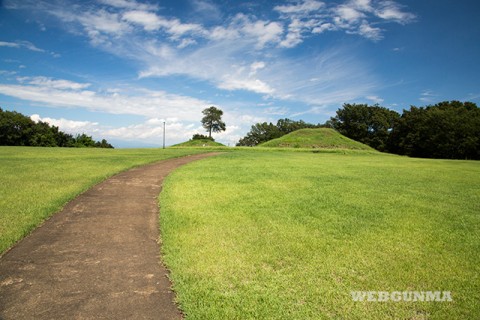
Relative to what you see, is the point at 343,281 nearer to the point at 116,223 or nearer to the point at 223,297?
the point at 223,297

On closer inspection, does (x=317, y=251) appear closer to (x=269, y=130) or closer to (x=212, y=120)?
(x=212, y=120)

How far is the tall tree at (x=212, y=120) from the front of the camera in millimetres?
101188

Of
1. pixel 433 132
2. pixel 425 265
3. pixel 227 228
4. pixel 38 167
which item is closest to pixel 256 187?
pixel 227 228

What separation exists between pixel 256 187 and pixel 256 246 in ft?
21.8

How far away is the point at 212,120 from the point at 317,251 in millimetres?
97551

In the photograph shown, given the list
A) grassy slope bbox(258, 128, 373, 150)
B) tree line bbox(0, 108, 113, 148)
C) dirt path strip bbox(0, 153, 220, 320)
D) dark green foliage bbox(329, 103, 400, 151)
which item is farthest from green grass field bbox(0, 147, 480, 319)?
dark green foliage bbox(329, 103, 400, 151)

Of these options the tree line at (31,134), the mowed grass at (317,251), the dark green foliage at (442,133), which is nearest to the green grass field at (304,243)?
the mowed grass at (317,251)

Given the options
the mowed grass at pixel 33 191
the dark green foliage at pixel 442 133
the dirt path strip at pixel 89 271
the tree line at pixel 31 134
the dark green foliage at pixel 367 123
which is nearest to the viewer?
the dirt path strip at pixel 89 271

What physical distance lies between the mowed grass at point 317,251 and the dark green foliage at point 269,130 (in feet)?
419

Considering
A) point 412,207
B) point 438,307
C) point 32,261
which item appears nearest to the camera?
point 438,307

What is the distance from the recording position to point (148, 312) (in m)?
4.41

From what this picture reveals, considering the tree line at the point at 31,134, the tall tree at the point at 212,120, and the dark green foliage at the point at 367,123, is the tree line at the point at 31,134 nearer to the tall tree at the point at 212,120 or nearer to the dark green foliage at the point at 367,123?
the tall tree at the point at 212,120

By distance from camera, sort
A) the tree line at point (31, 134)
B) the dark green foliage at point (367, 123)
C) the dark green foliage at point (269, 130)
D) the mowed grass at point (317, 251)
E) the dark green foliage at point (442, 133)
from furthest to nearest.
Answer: the dark green foliage at point (269, 130), the dark green foliage at point (367, 123), the tree line at point (31, 134), the dark green foliage at point (442, 133), the mowed grass at point (317, 251)

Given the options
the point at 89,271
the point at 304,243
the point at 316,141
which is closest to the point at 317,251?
the point at 304,243
